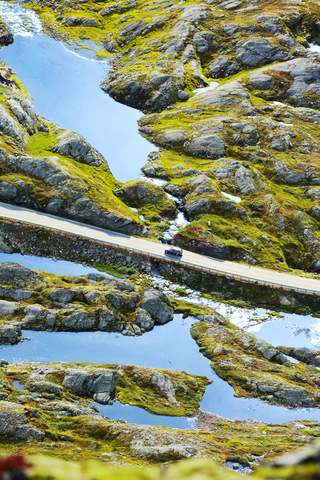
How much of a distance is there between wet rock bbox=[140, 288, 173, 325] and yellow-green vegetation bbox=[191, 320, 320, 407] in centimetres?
572

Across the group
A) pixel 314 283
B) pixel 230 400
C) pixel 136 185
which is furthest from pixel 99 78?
pixel 230 400

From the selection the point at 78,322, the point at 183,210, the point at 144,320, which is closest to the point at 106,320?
the point at 78,322

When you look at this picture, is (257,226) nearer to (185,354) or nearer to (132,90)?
(185,354)

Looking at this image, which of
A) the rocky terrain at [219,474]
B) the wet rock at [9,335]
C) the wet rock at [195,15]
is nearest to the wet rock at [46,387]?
the wet rock at [9,335]

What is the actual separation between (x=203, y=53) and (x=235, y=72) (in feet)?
70.1

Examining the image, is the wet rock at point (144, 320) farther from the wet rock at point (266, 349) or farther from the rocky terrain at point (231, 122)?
the rocky terrain at point (231, 122)

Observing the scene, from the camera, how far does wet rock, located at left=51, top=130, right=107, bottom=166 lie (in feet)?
356

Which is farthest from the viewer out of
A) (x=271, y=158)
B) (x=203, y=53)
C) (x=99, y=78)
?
(x=203, y=53)

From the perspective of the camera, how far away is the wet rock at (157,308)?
74.2 meters

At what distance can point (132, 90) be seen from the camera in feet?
516

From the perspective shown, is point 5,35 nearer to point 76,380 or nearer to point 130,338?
point 130,338

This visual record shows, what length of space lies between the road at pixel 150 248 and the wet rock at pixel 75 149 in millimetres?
27493

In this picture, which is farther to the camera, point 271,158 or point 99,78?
point 99,78

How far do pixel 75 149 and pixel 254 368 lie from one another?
7710 centimetres
